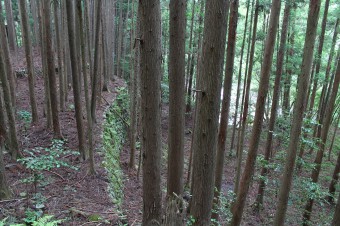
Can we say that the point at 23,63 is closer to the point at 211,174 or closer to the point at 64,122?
the point at 64,122

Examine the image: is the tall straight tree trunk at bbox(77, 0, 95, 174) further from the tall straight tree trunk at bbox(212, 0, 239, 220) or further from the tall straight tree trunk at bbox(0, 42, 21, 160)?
the tall straight tree trunk at bbox(212, 0, 239, 220)

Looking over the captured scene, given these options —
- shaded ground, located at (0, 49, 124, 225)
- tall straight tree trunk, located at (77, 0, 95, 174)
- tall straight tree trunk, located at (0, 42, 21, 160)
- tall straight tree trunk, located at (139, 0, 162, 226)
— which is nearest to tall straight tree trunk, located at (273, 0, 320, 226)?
tall straight tree trunk, located at (139, 0, 162, 226)

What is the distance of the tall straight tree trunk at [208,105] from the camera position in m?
2.61

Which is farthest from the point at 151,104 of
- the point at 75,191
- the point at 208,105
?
the point at 75,191

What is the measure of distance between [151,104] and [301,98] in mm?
3164

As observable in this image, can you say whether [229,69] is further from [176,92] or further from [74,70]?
[74,70]

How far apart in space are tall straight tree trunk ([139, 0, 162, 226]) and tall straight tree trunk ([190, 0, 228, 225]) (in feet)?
2.69

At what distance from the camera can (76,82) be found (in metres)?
6.09

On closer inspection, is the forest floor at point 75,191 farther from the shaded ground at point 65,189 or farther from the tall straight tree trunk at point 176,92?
the tall straight tree trunk at point 176,92

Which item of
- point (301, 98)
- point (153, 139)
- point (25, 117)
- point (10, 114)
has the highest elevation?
point (301, 98)

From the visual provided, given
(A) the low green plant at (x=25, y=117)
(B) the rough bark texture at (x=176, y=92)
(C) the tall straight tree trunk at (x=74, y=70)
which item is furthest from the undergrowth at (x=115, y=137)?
(A) the low green plant at (x=25, y=117)

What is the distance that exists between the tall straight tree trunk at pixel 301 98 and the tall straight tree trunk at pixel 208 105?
3.06m

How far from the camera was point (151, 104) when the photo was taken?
3555mm

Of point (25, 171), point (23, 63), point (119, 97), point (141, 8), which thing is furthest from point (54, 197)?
point (23, 63)
